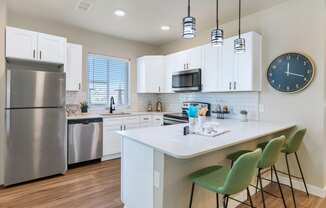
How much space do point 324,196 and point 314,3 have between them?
261cm

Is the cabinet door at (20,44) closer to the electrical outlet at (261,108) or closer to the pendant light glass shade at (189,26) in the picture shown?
the pendant light glass shade at (189,26)

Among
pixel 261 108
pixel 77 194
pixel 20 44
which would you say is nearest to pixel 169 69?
pixel 261 108

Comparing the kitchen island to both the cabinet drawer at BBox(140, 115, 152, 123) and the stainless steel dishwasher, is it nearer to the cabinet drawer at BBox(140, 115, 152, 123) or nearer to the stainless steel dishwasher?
the stainless steel dishwasher

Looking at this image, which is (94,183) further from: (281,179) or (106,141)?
(281,179)

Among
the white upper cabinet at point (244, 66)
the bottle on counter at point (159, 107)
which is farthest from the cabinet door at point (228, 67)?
the bottle on counter at point (159, 107)

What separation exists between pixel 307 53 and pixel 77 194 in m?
3.72

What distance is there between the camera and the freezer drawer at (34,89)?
9.53 feet

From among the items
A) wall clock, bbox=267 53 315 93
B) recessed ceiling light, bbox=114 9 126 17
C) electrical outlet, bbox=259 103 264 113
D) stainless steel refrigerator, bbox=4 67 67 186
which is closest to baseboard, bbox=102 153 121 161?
stainless steel refrigerator, bbox=4 67 67 186

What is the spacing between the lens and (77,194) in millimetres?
2727

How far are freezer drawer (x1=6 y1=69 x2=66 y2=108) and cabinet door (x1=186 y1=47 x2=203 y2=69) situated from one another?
2.38 metres

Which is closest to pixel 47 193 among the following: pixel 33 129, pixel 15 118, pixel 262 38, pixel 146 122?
pixel 33 129

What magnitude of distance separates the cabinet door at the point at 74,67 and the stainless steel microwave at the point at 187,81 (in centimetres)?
197

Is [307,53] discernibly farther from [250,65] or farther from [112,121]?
[112,121]

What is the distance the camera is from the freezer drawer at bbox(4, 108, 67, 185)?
293 cm
